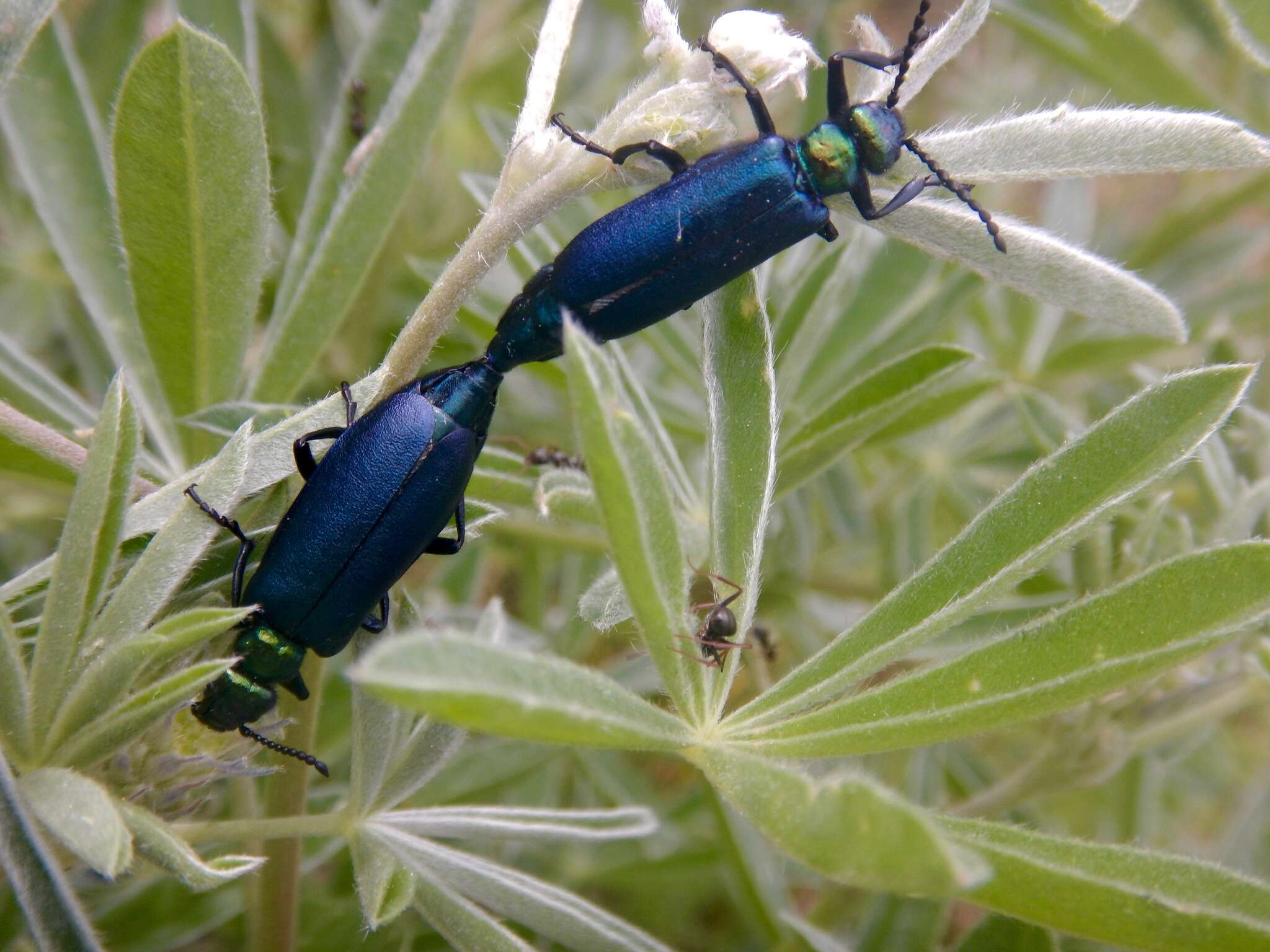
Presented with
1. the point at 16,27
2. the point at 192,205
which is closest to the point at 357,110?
the point at 192,205

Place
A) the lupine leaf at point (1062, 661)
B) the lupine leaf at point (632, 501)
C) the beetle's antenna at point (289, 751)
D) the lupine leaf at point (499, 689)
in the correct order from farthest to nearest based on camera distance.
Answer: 1. the beetle's antenna at point (289, 751)
2. the lupine leaf at point (1062, 661)
3. the lupine leaf at point (632, 501)
4. the lupine leaf at point (499, 689)

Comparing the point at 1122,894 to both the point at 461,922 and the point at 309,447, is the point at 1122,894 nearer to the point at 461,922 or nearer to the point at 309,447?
the point at 461,922

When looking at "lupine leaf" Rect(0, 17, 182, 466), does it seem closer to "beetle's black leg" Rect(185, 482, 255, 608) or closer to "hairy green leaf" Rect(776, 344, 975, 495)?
"beetle's black leg" Rect(185, 482, 255, 608)

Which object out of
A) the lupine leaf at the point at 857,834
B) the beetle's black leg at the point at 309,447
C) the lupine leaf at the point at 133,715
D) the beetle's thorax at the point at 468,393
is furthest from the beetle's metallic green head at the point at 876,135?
the lupine leaf at the point at 133,715

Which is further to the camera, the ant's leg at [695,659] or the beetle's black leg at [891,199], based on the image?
the beetle's black leg at [891,199]

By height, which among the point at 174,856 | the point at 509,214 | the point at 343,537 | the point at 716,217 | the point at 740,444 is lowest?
the point at 174,856

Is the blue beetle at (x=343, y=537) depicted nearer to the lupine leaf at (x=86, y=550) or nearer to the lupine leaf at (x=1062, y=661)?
the lupine leaf at (x=86, y=550)

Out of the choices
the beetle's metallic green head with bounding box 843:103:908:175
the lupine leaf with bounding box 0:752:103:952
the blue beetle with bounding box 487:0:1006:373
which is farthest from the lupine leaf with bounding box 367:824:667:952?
the beetle's metallic green head with bounding box 843:103:908:175

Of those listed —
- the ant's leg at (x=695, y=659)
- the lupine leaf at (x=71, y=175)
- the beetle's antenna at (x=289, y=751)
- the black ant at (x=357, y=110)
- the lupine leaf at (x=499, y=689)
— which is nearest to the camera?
the lupine leaf at (x=499, y=689)
